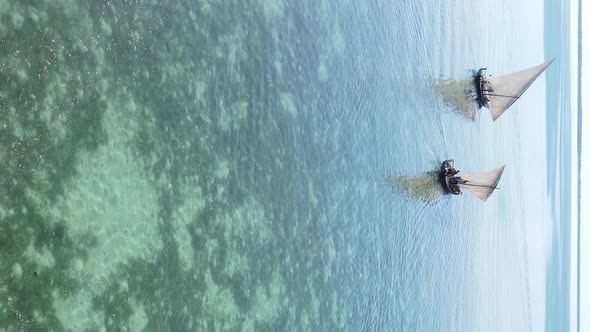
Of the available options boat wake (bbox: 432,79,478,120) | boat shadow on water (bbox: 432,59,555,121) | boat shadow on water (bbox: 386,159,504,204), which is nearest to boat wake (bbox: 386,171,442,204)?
boat shadow on water (bbox: 386,159,504,204)

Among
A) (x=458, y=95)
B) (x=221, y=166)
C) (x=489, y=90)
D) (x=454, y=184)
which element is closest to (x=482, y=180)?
(x=454, y=184)

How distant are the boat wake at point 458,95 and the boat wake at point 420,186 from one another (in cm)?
72

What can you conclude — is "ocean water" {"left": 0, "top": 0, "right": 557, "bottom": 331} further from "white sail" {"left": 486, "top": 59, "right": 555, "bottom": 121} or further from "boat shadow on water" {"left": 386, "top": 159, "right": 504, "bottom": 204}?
"white sail" {"left": 486, "top": 59, "right": 555, "bottom": 121}

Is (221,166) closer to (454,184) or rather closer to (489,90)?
(454,184)

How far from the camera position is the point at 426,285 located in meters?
4.75

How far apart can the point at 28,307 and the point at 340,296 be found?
79.2 inches

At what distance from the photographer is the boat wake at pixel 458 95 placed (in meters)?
5.38

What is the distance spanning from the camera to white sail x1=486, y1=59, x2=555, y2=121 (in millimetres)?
6328

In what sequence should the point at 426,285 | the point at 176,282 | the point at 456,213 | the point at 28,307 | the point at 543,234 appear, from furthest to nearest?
the point at 543,234
the point at 456,213
the point at 426,285
the point at 176,282
the point at 28,307

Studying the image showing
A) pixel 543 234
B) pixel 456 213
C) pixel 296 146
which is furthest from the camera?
pixel 543 234

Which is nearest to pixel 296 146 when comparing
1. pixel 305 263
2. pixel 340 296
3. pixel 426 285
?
pixel 305 263

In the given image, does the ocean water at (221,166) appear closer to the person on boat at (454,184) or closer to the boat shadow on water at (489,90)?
the person on boat at (454,184)

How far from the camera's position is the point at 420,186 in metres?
A: 4.84

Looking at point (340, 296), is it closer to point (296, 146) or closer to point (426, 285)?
point (296, 146)
